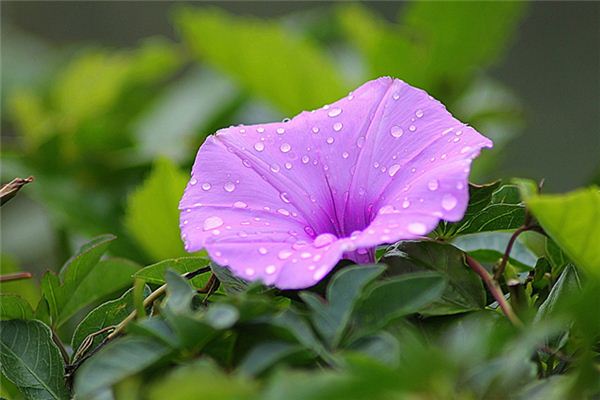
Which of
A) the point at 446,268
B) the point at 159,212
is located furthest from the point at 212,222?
the point at 159,212

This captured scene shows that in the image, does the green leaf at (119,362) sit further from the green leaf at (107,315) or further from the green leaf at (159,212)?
the green leaf at (159,212)

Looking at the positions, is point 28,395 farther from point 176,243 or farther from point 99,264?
point 176,243

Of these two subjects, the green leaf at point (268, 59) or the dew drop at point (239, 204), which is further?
the green leaf at point (268, 59)

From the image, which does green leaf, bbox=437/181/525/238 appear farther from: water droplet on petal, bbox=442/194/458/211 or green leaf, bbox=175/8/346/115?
green leaf, bbox=175/8/346/115

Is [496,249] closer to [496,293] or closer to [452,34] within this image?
[496,293]

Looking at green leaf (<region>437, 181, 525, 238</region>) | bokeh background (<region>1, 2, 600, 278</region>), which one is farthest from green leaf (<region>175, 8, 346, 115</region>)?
green leaf (<region>437, 181, 525, 238</region>)

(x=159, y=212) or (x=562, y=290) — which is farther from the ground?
(x=562, y=290)

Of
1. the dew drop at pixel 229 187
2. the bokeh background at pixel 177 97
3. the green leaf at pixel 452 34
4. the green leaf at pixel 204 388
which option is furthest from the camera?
the green leaf at pixel 452 34

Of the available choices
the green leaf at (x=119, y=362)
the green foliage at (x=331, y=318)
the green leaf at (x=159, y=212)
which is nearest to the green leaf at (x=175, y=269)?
the green foliage at (x=331, y=318)
